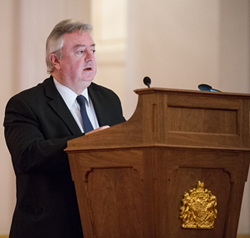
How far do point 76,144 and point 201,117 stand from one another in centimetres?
60

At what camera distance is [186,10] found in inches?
208

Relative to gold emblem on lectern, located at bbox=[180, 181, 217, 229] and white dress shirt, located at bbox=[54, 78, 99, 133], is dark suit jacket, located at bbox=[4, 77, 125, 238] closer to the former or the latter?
white dress shirt, located at bbox=[54, 78, 99, 133]

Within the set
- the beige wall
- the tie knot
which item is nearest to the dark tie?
the tie knot

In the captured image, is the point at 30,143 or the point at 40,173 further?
the point at 40,173

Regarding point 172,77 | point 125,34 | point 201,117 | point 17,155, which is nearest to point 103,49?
point 125,34

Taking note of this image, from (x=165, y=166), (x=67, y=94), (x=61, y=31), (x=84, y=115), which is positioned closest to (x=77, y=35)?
(x=61, y=31)

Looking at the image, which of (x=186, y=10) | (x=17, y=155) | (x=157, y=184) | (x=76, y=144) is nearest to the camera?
(x=157, y=184)

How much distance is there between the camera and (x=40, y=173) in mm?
2656

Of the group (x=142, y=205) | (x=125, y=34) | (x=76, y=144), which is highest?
(x=125, y=34)

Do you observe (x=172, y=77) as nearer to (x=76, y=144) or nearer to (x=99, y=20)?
(x=99, y=20)

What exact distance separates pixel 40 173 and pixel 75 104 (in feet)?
1.59

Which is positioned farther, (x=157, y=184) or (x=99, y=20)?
(x=99, y=20)

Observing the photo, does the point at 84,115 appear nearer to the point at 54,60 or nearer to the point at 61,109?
the point at 61,109

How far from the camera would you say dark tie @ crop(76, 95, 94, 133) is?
9.04ft
